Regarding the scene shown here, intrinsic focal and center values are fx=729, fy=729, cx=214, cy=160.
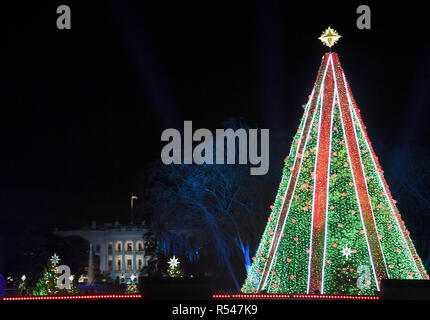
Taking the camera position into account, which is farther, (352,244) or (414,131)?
(414,131)

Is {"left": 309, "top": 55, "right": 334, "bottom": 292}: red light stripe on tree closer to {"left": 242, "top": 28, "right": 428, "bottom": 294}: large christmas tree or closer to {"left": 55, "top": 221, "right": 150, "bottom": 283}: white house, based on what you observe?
{"left": 242, "top": 28, "right": 428, "bottom": 294}: large christmas tree

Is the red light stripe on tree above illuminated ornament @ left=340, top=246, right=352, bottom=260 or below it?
above

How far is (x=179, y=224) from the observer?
35406mm

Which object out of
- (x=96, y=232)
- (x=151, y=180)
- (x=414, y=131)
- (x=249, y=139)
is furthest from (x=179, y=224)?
(x=96, y=232)

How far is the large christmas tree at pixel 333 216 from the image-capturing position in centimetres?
2073

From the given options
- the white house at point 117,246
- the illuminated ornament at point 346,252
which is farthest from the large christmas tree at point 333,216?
the white house at point 117,246

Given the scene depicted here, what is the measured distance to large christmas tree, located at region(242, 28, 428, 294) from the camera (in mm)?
20734

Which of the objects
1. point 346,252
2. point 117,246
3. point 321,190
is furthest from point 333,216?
point 117,246

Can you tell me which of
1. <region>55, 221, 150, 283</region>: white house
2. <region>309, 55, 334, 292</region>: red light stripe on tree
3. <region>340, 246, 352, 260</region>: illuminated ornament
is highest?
<region>309, 55, 334, 292</region>: red light stripe on tree

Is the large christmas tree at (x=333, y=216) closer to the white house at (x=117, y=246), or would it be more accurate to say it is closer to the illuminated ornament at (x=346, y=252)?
the illuminated ornament at (x=346, y=252)

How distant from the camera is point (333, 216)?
21.0 m

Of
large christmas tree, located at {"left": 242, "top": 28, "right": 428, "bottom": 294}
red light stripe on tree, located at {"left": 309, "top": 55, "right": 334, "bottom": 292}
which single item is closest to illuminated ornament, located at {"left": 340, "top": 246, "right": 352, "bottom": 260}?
large christmas tree, located at {"left": 242, "top": 28, "right": 428, "bottom": 294}

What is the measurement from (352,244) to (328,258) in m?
0.79
